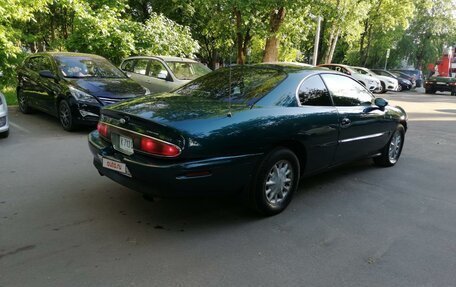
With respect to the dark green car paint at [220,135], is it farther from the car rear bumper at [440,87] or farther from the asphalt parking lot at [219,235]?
the car rear bumper at [440,87]

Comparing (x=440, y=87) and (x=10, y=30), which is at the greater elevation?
(x=10, y=30)

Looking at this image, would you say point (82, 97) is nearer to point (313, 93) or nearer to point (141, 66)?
point (141, 66)

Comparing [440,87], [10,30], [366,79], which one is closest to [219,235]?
[10,30]

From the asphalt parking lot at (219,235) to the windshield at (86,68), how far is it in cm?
313

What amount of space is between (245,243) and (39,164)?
3.56 meters

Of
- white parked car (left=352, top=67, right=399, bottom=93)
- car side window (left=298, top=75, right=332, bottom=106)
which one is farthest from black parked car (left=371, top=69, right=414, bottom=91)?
car side window (left=298, top=75, right=332, bottom=106)

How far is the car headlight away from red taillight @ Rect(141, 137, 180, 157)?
449 cm

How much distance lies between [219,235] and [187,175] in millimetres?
717

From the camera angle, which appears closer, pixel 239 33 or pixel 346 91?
pixel 346 91

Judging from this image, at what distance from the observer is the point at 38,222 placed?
12.4 feet

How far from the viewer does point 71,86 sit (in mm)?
7715

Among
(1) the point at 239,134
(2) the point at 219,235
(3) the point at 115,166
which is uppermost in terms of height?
(1) the point at 239,134

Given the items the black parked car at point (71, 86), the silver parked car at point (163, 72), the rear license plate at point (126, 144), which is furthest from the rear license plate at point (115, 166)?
the silver parked car at point (163, 72)

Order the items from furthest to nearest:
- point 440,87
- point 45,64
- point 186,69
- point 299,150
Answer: point 440,87
point 186,69
point 45,64
point 299,150
